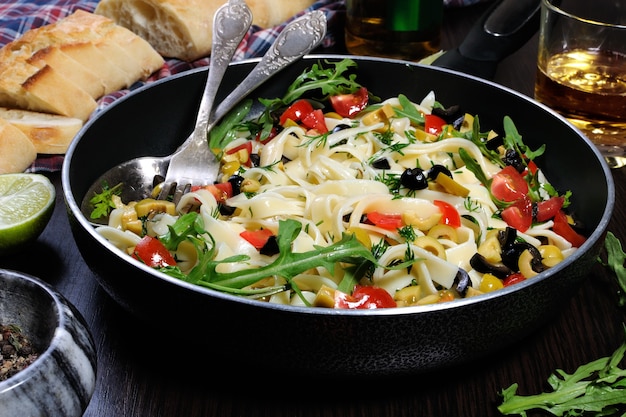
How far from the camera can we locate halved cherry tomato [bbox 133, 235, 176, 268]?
243 cm

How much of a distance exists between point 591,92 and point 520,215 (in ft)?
3.26

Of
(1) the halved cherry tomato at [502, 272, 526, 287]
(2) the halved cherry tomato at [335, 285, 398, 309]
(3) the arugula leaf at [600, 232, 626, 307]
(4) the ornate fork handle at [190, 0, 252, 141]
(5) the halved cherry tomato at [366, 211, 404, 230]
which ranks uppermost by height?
(4) the ornate fork handle at [190, 0, 252, 141]

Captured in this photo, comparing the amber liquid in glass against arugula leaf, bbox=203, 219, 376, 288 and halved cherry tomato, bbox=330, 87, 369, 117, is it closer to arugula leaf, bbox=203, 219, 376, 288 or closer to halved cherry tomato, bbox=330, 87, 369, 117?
halved cherry tomato, bbox=330, 87, 369, 117

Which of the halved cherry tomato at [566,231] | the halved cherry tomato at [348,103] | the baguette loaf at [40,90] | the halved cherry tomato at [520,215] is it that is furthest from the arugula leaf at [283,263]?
the baguette loaf at [40,90]

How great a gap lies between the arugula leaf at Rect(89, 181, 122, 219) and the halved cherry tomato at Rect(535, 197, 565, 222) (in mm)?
1680

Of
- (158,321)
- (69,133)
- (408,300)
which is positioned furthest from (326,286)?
(69,133)

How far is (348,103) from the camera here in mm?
3547

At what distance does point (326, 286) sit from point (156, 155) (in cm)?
143

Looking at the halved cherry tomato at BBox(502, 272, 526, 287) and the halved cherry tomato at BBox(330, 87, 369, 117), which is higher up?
the halved cherry tomato at BBox(330, 87, 369, 117)

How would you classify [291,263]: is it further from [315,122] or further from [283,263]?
[315,122]

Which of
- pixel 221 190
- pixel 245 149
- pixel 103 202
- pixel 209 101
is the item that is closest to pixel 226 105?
pixel 209 101

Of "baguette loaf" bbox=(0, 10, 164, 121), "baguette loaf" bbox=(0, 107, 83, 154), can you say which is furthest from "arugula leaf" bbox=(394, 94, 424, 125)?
"baguette loaf" bbox=(0, 10, 164, 121)

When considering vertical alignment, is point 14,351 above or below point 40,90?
above

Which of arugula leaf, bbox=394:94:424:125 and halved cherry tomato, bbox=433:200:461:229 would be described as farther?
arugula leaf, bbox=394:94:424:125
